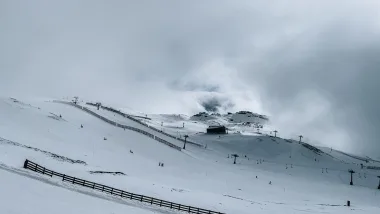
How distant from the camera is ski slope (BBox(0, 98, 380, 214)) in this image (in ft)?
153

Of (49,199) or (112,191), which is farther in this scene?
(112,191)

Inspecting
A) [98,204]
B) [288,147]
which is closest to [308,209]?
[98,204]

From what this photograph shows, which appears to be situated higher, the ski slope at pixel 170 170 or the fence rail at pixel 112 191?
the ski slope at pixel 170 170

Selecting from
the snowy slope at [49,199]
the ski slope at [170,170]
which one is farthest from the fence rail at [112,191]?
the ski slope at [170,170]

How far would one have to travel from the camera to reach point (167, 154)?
292 ft

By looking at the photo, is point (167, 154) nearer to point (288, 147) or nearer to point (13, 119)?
point (13, 119)

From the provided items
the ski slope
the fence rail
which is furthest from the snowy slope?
the fence rail

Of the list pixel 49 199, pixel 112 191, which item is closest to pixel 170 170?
pixel 112 191

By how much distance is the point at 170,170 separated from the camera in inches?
2840

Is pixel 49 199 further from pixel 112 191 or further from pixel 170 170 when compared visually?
pixel 170 170

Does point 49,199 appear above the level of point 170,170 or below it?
below

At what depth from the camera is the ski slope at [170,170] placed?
153ft

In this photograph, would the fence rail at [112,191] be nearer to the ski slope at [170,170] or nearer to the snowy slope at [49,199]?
the snowy slope at [49,199]

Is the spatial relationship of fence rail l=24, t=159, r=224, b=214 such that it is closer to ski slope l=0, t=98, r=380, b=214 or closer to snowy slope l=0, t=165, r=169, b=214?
snowy slope l=0, t=165, r=169, b=214
